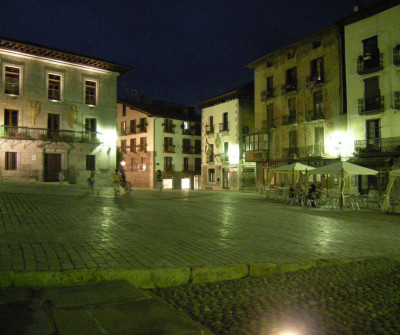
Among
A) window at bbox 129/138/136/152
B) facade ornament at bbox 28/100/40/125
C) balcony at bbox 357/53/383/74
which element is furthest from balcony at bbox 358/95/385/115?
window at bbox 129/138/136/152

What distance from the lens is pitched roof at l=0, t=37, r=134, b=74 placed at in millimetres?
28797

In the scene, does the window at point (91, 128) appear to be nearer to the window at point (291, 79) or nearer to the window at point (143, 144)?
the window at point (143, 144)

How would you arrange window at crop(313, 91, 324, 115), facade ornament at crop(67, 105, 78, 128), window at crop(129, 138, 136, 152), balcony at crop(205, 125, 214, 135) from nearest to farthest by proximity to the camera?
window at crop(313, 91, 324, 115) → facade ornament at crop(67, 105, 78, 128) → balcony at crop(205, 125, 214, 135) → window at crop(129, 138, 136, 152)

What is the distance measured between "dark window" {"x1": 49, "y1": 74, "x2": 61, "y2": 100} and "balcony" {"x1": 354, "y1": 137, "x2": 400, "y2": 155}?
27.1 meters

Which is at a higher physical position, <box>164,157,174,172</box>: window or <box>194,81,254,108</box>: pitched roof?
<box>194,81,254,108</box>: pitched roof

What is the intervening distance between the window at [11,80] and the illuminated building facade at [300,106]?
23716 mm

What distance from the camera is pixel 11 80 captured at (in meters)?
29.5

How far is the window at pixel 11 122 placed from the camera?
28.9m

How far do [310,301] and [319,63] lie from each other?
31449 mm

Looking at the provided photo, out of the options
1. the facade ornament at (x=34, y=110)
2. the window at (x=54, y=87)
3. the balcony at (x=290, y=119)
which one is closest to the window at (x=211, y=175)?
the balcony at (x=290, y=119)

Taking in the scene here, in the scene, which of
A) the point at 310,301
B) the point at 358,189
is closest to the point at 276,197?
the point at 358,189

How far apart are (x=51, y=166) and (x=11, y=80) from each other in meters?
8.15

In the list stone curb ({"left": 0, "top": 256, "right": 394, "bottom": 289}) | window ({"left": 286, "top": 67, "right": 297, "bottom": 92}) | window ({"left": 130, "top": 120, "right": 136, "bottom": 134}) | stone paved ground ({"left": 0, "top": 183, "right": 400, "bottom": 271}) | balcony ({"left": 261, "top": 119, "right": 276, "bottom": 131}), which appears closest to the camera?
stone curb ({"left": 0, "top": 256, "right": 394, "bottom": 289})

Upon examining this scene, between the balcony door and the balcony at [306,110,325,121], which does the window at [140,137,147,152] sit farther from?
the balcony door
